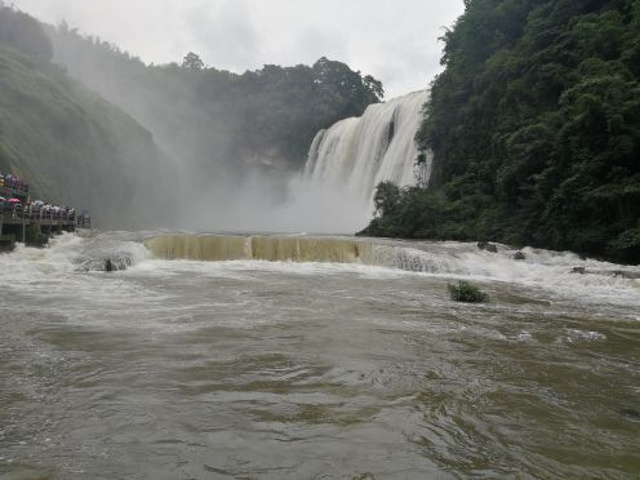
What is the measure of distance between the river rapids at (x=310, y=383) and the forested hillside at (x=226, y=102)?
2106 inches

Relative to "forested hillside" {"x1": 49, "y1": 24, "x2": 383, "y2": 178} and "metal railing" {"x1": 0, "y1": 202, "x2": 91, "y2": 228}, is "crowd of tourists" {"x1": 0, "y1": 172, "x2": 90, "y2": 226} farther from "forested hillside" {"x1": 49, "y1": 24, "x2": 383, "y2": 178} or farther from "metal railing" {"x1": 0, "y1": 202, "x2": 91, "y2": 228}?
"forested hillside" {"x1": 49, "y1": 24, "x2": 383, "y2": 178}

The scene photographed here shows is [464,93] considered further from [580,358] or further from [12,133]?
[580,358]

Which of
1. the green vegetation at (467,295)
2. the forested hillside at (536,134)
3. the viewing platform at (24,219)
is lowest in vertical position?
the green vegetation at (467,295)

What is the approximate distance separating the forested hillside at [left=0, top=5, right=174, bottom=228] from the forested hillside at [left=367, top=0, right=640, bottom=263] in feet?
67.9

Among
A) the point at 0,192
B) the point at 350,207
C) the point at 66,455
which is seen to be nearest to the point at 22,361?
the point at 66,455

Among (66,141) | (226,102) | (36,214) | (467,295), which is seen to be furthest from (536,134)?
(226,102)

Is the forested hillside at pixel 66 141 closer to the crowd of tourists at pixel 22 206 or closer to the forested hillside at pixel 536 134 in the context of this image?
the crowd of tourists at pixel 22 206

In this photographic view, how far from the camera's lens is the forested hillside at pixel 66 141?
112ft

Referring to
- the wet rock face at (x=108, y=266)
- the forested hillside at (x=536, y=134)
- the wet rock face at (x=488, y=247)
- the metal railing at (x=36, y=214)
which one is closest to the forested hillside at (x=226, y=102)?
the forested hillside at (x=536, y=134)

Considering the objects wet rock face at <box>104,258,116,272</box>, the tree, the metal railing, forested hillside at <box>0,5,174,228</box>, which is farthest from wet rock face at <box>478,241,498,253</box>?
the tree

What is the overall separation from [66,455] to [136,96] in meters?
73.1

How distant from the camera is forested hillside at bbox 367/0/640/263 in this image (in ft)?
64.0

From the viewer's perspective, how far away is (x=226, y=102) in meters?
72.8

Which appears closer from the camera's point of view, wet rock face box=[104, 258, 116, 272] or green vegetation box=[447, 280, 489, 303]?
green vegetation box=[447, 280, 489, 303]
